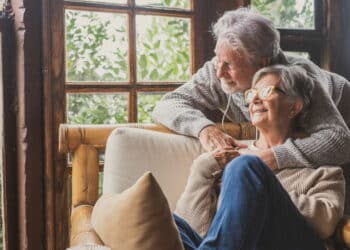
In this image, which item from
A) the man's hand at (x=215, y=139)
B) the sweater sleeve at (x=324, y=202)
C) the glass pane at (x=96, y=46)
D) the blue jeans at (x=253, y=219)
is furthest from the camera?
the glass pane at (x=96, y=46)

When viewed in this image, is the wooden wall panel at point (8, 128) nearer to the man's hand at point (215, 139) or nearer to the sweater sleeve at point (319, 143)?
the man's hand at point (215, 139)

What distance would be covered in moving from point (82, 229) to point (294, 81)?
2.96 feet

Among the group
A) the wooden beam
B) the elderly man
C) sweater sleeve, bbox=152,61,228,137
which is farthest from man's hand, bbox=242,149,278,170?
the wooden beam

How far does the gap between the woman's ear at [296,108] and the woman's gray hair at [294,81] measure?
13 millimetres

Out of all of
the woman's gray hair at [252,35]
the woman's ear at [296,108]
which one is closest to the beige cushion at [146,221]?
the woman's ear at [296,108]

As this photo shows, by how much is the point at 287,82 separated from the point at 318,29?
90cm

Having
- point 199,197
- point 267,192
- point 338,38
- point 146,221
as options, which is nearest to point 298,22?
point 338,38

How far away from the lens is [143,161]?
5.91ft

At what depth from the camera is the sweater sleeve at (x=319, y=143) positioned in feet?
5.81

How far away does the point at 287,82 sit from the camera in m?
1.83

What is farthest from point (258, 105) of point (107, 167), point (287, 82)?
point (107, 167)

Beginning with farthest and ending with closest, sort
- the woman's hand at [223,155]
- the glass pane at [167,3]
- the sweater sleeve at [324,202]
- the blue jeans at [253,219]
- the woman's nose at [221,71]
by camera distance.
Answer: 1. the glass pane at [167,3]
2. the woman's nose at [221,71]
3. the woman's hand at [223,155]
4. the sweater sleeve at [324,202]
5. the blue jeans at [253,219]

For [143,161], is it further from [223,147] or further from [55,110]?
[55,110]

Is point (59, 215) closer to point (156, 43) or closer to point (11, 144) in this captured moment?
point (11, 144)
